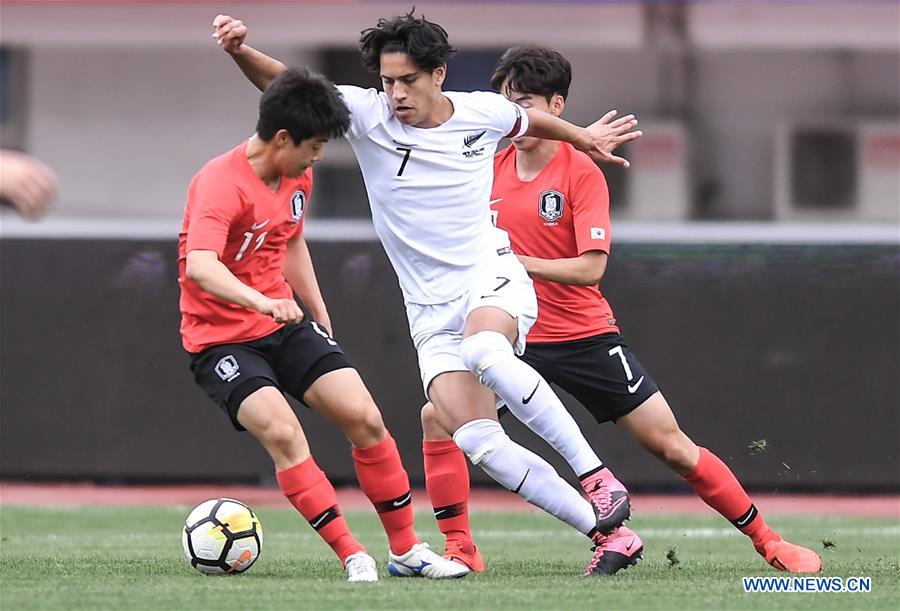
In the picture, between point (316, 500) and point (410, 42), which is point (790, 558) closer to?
point (316, 500)

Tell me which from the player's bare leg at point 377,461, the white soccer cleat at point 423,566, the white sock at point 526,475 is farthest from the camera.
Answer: the white soccer cleat at point 423,566

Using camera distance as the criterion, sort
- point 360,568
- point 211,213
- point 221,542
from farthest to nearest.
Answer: point 221,542
point 360,568
point 211,213

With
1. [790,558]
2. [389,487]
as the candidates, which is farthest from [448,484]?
[790,558]

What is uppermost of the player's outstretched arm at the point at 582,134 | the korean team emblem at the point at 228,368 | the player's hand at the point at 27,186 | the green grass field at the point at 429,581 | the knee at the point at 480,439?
the player's outstretched arm at the point at 582,134

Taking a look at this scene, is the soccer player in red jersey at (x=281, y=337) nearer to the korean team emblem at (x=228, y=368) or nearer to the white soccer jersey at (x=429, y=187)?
the korean team emblem at (x=228, y=368)

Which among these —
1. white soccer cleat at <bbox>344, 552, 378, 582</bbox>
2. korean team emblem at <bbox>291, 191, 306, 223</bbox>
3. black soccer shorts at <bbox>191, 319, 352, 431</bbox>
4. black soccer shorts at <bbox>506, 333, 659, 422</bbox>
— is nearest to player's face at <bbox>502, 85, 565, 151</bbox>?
black soccer shorts at <bbox>506, 333, 659, 422</bbox>

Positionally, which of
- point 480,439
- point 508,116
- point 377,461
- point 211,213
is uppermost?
point 508,116

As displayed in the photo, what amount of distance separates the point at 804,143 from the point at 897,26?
1.99 m

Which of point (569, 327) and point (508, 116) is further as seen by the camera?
point (569, 327)

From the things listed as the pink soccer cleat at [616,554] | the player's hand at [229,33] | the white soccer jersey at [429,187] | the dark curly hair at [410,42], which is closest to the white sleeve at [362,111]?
the white soccer jersey at [429,187]

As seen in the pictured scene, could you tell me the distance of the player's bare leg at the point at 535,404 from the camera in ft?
Result: 19.0

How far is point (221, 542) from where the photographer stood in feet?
20.7

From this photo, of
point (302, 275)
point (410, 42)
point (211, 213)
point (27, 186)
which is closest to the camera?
point (27, 186)

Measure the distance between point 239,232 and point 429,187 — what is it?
2.48 ft
